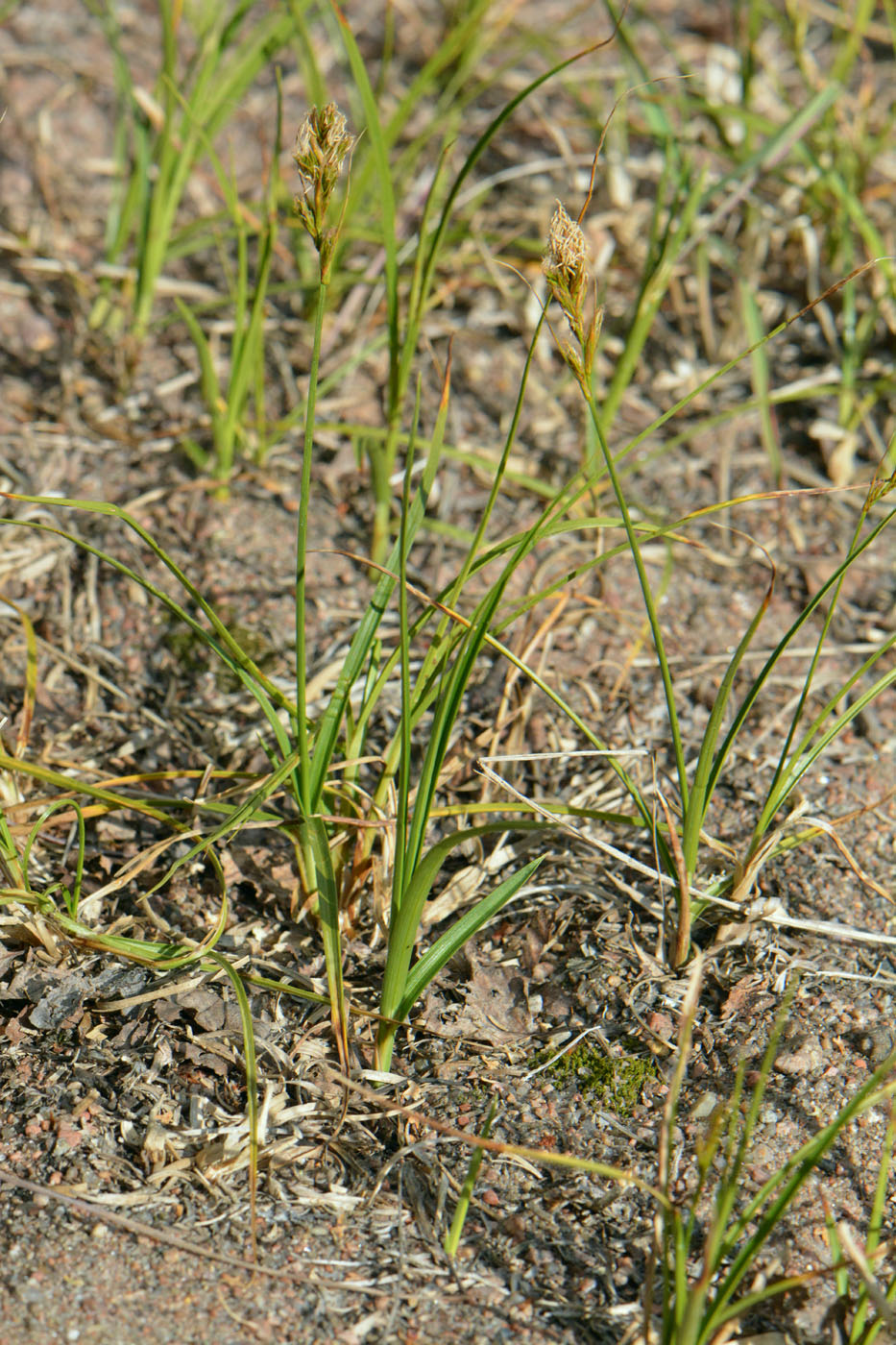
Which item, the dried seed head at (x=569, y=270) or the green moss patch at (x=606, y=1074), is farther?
the green moss patch at (x=606, y=1074)

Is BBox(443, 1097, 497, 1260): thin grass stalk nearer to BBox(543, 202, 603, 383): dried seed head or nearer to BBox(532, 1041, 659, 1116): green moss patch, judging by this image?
BBox(532, 1041, 659, 1116): green moss patch

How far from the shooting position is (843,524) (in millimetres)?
2490

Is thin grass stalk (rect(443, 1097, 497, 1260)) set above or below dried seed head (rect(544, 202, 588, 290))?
below

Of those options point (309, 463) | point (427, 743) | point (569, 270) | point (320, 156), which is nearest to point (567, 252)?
point (569, 270)

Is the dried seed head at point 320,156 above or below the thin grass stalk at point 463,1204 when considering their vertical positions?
above

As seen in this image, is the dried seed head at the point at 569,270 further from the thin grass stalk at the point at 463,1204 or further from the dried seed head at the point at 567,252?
the thin grass stalk at the point at 463,1204

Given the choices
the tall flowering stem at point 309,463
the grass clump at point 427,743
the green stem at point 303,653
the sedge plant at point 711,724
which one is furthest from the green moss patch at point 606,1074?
the green stem at point 303,653

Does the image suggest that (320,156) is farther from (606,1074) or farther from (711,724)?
(606,1074)

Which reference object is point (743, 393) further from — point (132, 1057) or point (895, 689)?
point (132, 1057)

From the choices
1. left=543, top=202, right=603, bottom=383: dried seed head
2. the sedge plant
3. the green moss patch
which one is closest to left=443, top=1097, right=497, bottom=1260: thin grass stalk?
the green moss patch

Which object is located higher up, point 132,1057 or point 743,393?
point 743,393

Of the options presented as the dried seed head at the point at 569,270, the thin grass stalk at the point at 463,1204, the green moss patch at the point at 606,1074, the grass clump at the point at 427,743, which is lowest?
the thin grass stalk at the point at 463,1204

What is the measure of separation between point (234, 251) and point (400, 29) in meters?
0.99

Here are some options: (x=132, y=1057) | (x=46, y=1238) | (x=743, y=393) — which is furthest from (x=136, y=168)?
(x=46, y=1238)
